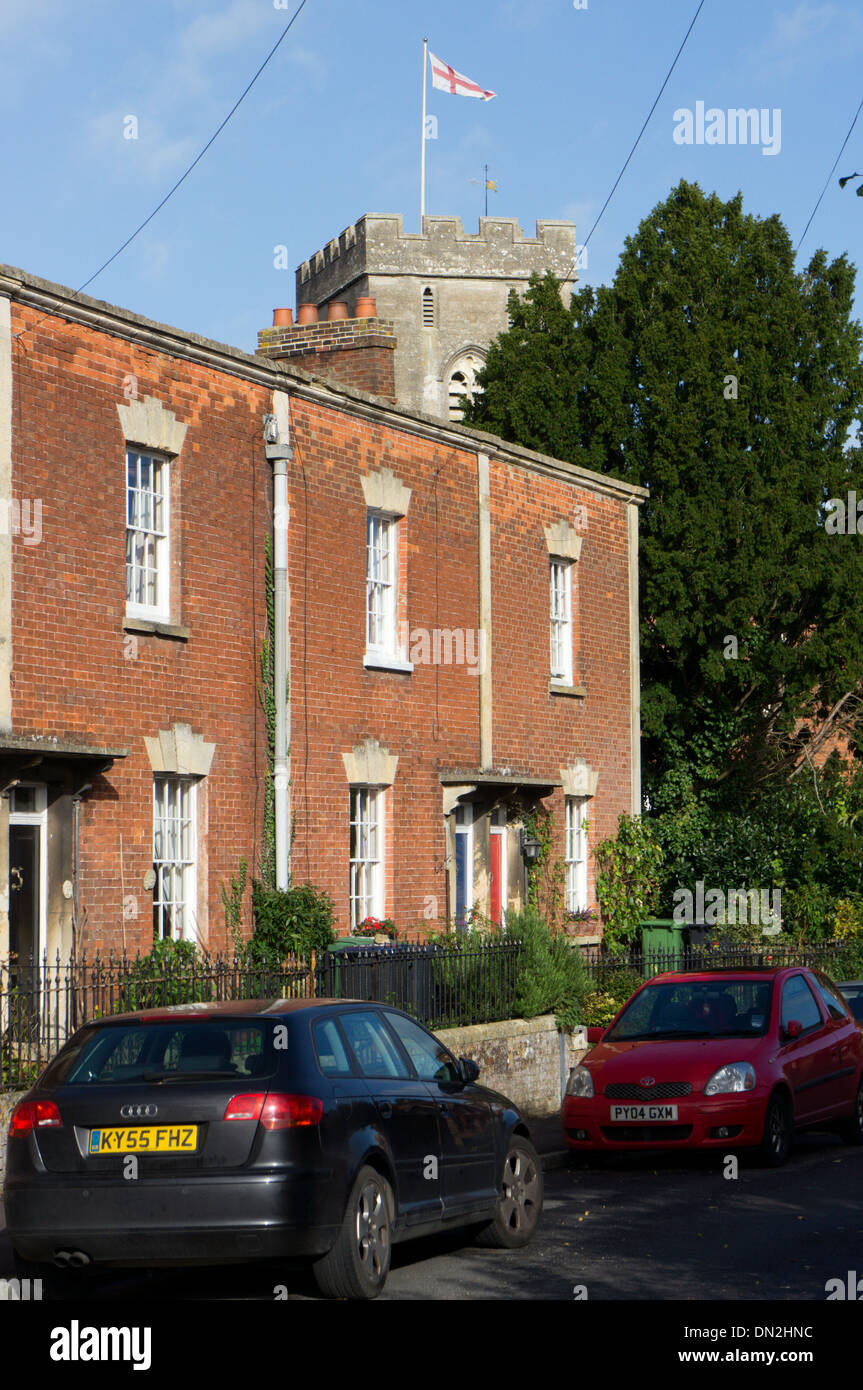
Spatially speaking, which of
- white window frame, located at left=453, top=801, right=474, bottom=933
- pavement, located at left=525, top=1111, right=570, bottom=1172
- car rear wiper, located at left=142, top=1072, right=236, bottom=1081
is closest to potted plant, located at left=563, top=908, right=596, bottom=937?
white window frame, located at left=453, top=801, right=474, bottom=933

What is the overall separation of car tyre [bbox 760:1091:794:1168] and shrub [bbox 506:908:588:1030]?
4747 mm

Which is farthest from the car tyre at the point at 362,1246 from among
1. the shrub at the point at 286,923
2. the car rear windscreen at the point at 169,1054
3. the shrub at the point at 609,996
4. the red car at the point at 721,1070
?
the shrub at the point at 609,996

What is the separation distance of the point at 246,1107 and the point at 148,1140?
1.61 feet

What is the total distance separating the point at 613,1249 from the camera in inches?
398

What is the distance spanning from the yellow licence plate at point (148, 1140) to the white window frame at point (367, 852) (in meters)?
11.3

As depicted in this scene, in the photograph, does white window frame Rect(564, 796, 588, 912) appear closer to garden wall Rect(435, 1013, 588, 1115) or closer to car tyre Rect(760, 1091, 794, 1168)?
garden wall Rect(435, 1013, 588, 1115)

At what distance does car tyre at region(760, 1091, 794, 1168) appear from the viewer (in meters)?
13.6

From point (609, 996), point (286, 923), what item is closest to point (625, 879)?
point (609, 996)

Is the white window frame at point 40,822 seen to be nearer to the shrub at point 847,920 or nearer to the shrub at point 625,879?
the shrub at point 625,879

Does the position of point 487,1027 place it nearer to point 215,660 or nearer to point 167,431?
point 215,660

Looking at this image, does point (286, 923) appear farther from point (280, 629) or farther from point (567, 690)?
point (567, 690)

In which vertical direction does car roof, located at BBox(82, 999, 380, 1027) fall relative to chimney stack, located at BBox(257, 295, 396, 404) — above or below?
below
